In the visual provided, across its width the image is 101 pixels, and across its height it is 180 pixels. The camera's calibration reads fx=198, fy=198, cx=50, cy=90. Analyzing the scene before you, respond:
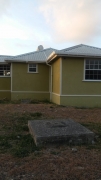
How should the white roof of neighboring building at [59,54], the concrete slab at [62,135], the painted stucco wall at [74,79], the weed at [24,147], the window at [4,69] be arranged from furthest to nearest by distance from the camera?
the window at [4,69] < the painted stucco wall at [74,79] < the white roof of neighboring building at [59,54] < the concrete slab at [62,135] < the weed at [24,147]

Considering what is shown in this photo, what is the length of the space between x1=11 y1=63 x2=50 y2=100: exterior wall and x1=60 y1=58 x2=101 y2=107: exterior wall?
4306 mm

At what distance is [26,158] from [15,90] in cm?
1240

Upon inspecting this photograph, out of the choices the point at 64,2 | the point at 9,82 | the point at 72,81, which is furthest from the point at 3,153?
the point at 9,82

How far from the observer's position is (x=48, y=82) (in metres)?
16.6

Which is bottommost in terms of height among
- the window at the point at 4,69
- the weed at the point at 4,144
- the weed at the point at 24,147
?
the weed at the point at 4,144

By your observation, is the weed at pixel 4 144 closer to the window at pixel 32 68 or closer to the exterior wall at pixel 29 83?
the exterior wall at pixel 29 83

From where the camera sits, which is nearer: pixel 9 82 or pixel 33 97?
pixel 33 97

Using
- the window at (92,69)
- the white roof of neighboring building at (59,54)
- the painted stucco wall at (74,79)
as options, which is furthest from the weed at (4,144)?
the window at (92,69)

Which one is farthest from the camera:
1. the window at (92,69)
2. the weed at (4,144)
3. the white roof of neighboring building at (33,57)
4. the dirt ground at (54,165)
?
the white roof of neighboring building at (33,57)

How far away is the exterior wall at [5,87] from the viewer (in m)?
17.6

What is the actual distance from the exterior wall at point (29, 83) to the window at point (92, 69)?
185 inches

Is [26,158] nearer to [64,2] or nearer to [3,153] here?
[3,153]

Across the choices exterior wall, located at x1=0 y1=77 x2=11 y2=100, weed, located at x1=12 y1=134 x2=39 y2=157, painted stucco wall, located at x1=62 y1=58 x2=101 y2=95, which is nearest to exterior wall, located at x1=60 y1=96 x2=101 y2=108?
painted stucco wall, located at x1=62 y1=58 x2=101 y2=95

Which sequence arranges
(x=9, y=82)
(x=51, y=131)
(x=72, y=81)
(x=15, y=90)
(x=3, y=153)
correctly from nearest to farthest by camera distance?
(x=3, y=153), (x=51, y=131), (x=72, y=81), (x=15, y=90), (x=9, y=82)
